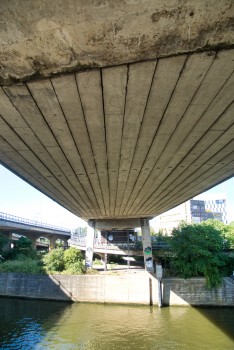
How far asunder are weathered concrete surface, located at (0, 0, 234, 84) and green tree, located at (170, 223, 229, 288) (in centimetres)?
1970

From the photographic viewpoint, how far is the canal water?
11070 mm

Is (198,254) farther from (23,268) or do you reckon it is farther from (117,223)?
(23,268)

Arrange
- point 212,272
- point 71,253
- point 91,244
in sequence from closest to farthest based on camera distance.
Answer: point 212,272 < point 71,253 < point 91,244

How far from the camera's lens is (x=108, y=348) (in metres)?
10.6

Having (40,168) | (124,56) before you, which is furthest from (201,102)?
(40,168)

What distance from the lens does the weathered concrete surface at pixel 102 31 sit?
8.90ft

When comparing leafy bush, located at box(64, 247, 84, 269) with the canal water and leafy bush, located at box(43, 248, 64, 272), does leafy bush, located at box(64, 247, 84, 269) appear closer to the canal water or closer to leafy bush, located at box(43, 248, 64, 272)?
leafy bush, located at box(43, 248, 64, 272)

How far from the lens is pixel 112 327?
1350 cm

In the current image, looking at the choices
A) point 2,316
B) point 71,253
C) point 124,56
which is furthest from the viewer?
point 71,253

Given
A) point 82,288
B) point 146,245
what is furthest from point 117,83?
point 146,245

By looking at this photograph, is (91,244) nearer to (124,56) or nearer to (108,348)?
(108,348)

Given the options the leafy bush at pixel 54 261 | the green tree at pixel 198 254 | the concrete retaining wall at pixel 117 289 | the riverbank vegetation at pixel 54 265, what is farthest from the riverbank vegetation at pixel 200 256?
the leafy bush at pixel 54 261

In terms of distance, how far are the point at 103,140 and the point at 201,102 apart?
2742mm

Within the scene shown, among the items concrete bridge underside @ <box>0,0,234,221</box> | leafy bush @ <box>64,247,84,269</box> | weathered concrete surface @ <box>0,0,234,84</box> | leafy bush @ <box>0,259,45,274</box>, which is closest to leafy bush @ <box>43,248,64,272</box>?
leafy bush @ <box>64,247,84,269</box>
